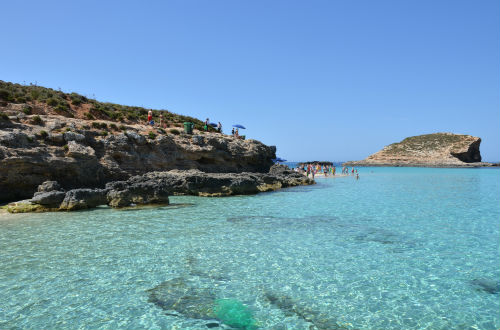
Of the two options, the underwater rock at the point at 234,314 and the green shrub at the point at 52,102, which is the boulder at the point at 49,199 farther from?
the green shrub at the point at 52,102

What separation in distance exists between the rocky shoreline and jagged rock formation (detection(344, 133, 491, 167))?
101m

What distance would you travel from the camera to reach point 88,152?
23516 mm

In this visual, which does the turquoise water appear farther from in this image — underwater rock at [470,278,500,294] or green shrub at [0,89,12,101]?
green shrub at [0,89,12,101]

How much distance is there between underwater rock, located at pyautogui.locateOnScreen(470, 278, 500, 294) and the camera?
715 centimetres

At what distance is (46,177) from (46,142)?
115 inches

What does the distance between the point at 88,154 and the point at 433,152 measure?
122 m

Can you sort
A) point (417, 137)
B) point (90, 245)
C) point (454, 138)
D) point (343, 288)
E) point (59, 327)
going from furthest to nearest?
point (417, 137)
point (454, 138)
point (90, 245)
point (343, 288)
point (59, 327)

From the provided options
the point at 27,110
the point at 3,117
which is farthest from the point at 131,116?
the point at 3,117

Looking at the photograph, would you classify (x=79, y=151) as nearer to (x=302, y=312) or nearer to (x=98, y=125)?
(x=98, y=125)

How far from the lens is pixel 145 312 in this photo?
6.07 metres

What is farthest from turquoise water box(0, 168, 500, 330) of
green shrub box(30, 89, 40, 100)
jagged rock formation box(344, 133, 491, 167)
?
jagged rock formation box(344, 133, 491, 167)

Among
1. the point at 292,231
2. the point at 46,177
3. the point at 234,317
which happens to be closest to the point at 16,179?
the point at 46,177

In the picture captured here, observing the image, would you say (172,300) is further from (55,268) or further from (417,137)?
(417,137)

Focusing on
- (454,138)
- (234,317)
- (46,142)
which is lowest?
(234,317)
